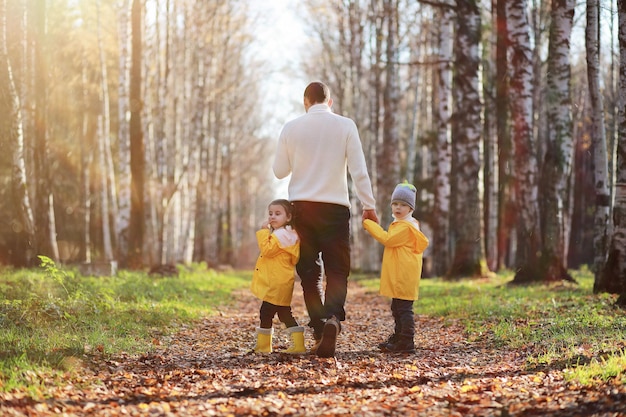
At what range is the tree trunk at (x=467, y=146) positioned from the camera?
17.1 m

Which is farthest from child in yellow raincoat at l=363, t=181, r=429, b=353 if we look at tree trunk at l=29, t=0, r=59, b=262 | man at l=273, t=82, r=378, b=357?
tree trunk at l=29, t=0, r=59, b=262

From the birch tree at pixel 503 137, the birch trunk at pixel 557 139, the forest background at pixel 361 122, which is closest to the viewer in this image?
the birch trunk at pixel 557 139

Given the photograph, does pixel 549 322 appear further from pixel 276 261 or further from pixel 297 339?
pixel 276 261

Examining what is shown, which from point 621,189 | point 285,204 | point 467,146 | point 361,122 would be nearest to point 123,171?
point 467,146

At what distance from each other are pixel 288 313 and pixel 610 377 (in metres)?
2.88

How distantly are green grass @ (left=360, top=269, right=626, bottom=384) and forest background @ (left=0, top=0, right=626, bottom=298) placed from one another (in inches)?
47.0

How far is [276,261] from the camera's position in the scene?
260 inches

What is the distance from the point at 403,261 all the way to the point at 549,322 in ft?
7.67

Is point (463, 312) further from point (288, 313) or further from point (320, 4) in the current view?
point (320, 4)

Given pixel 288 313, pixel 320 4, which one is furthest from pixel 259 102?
pixel 288 313

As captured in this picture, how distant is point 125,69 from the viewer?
19.3 metres

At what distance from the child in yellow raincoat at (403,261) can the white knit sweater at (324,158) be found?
41 centimetres

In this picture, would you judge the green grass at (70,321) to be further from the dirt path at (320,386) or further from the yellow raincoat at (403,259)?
the yellow raincoat at (403,259)

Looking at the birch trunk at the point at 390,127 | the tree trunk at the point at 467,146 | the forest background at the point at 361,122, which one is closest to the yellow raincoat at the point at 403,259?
the forest background at the point at 361,122
